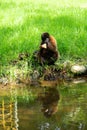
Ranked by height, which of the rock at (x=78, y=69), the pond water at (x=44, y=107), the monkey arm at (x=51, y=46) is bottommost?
the rock at (x=78, y=69)

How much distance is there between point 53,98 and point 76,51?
101 inches

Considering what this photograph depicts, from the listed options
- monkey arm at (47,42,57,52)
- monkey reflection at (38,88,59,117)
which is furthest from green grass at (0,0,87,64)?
monkey reflection at (38,88,59,117)

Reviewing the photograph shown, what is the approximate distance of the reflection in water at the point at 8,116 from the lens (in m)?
6.24

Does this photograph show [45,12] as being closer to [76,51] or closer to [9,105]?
[76,51]

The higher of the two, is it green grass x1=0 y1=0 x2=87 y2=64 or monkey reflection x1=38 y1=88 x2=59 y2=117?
green grass x1=0 y1=0 x2=87 y2=64

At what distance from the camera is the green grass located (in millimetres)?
9883

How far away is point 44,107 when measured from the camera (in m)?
7.09

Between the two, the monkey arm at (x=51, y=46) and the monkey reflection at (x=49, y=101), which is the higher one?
the monkey arm at (x=51, y=46)

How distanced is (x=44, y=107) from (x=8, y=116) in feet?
2.24

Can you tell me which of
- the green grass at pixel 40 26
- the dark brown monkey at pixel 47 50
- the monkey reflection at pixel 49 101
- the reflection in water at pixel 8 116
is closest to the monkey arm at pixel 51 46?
the dark brown monkey at pixel 47 50

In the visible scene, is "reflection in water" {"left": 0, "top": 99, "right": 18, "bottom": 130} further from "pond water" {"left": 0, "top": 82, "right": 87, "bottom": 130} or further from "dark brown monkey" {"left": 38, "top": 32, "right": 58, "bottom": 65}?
"dark brown monkey" {"left": 38, "top": 32, "right": 58, "bottom": 65}

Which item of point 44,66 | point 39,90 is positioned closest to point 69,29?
point 44,66

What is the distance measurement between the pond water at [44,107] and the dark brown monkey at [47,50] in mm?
705

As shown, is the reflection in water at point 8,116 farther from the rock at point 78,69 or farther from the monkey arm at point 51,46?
the rock at point 78,69
